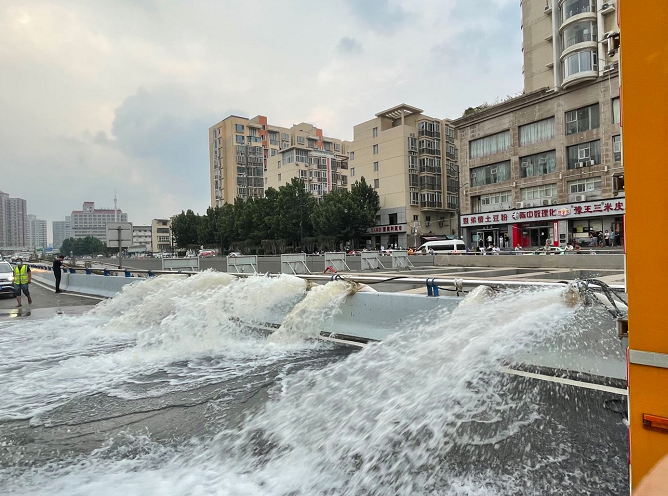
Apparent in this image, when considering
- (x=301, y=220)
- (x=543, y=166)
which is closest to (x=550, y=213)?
(x=543, y=166)

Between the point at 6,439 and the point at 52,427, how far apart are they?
340 millimetres

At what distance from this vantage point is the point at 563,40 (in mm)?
39062

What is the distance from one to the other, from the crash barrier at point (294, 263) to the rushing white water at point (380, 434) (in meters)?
17.5

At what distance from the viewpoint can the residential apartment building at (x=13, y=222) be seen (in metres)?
159

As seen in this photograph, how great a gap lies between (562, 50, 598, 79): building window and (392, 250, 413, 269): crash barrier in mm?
24568

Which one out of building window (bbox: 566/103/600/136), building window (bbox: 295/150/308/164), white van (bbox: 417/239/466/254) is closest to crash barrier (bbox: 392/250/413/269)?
white van (bbox: 417/239/466/254)

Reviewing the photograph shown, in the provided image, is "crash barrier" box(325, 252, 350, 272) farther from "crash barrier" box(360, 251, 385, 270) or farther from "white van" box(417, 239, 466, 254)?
"white van" box(417, 239, 466, 254)

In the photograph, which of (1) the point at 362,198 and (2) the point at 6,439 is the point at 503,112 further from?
(2) the point at 6,439

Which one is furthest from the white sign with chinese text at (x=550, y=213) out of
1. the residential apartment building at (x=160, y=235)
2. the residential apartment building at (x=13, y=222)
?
the residential apartment building at (x=13, y=222)

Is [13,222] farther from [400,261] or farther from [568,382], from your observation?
[568,382]

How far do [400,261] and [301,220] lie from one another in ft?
109

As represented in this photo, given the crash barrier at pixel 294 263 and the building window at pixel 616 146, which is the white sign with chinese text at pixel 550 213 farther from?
the crash barrier at pixel 294 263

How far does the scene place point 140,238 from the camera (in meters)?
158

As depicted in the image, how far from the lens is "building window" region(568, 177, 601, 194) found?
36.0 meters
